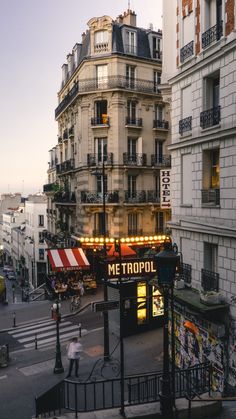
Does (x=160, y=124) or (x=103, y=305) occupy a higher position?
(x=160, y=124)

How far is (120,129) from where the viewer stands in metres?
33.6

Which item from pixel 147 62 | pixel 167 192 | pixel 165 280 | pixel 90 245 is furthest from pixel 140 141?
pixel 165 280

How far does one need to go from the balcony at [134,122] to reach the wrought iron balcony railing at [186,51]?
1781 centimetres

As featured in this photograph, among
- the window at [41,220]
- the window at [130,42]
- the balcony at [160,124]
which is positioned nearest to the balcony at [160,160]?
the balcony at [160,124]

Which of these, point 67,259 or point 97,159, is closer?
point 67,259

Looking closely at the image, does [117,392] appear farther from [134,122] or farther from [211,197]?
[134,122]

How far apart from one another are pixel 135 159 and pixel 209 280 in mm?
21367

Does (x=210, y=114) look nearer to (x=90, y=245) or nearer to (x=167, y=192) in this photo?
(x=167, y=192)

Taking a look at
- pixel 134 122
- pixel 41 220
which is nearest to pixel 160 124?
pixel 134 122

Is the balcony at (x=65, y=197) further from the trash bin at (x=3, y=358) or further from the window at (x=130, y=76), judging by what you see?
the trash bin at (x=3, y=358)

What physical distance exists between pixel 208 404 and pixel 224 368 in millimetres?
3950

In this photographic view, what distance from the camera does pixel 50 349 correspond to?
20344 mm

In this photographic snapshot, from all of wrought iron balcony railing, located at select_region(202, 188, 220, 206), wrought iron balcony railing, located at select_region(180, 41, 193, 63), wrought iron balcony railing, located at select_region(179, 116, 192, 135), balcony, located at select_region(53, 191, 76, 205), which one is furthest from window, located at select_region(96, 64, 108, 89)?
wrought iron balcony railing, located at select_region(202, 188, 220, 206)

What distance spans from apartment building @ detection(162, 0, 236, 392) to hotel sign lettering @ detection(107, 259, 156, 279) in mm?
1522
